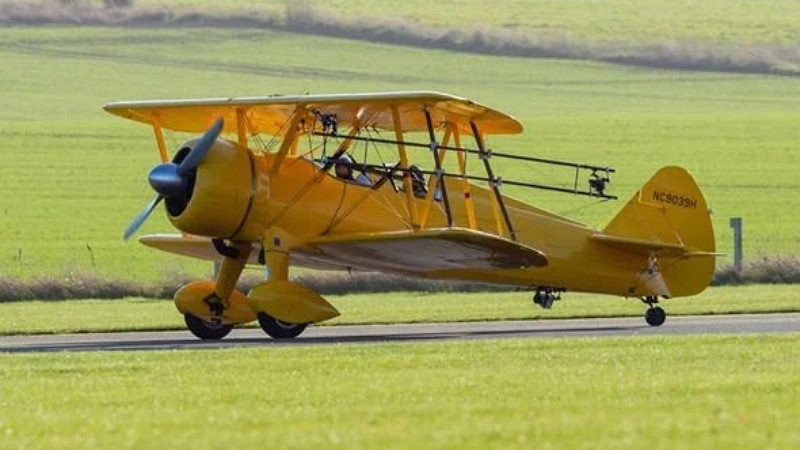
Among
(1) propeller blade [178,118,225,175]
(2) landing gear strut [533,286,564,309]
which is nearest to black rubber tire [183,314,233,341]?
(1) propeller blade [178,118,225,175]

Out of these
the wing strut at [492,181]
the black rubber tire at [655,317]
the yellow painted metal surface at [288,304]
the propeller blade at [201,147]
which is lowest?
the black rubber tire at [655,317]

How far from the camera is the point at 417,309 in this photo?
25.9 metres

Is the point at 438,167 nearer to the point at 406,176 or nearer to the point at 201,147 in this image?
the point at 406,176

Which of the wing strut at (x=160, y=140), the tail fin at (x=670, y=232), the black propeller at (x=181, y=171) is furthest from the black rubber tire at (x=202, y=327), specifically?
the tail fin at (x=670, y=232)

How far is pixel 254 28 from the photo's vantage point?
254 feet

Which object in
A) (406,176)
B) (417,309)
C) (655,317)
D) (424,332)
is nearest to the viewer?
(406,176)

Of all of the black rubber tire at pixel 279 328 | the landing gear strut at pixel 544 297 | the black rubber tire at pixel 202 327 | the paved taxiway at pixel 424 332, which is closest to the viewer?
the paved taxiway at pixel 424 332

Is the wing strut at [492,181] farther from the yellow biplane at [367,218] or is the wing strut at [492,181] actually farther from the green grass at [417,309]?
the green grass at [417,309]

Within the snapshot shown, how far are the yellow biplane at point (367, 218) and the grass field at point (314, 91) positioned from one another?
990cm

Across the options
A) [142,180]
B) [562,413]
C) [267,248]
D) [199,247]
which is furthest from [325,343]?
[142,180]

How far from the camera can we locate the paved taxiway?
2006 cm

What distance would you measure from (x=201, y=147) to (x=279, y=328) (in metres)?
2.12

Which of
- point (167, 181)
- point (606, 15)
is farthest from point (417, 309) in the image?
point (606, 15)

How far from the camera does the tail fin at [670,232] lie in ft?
78.2
